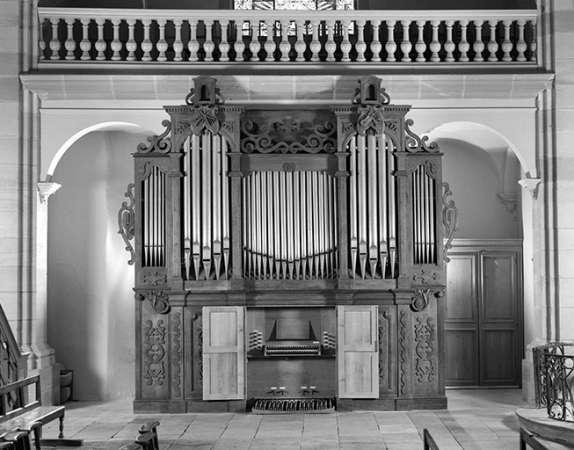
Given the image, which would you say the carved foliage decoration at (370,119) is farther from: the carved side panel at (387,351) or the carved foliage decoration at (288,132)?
the carved side panel at (387,351)

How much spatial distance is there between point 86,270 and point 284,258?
3.67m

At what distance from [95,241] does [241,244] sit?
303 centimetres

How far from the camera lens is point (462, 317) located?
1489cm

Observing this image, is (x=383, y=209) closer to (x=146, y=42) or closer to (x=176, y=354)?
(x=176, y=354)

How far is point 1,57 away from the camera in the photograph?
41.9ft

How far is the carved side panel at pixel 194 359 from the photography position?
1237 cm

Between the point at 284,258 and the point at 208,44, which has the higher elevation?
the point at 208,44

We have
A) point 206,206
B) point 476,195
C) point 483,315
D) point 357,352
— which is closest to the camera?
point 357,352

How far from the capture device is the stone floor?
10.2 m

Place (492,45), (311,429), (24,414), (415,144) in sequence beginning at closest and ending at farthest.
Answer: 1. (24,414)
2. (311,429)
3. (415,144)
4. (492,45)

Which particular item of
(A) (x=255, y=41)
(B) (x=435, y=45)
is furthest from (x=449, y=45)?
(A) (x=255, y=41)

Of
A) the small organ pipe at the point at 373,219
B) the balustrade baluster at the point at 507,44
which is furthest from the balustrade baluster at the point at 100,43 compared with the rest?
the balustrade baluster at the point at 507,44

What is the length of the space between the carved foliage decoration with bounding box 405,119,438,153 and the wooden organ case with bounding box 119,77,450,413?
46 mm

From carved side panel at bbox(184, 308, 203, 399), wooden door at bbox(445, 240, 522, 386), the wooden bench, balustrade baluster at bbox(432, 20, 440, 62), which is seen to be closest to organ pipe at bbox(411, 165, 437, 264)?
balustrade baluster at bbox(432, 20, 440, 62)
